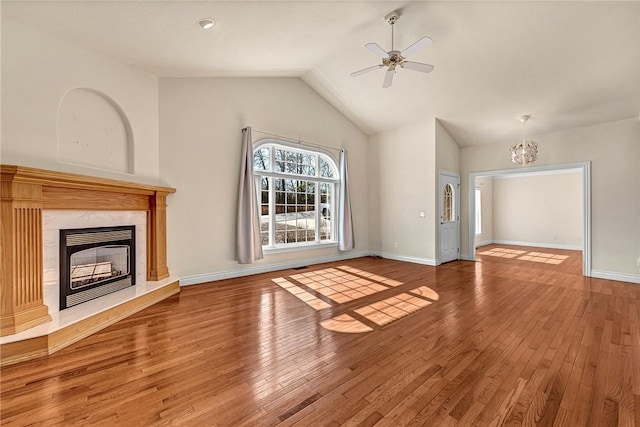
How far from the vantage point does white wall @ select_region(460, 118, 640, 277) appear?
15.1ft

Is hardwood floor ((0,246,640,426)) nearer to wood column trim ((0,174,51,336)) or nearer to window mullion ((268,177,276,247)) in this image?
wood column trim ((0,174,51,336))

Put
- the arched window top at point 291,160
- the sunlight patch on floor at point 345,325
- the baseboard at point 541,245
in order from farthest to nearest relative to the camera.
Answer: the baseboard at point 541,245, the arched window top at point 291,160, the sunlight patch on floor at point 345,325

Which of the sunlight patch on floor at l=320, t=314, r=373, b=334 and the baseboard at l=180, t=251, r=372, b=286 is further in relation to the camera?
the baseboard at l=180, t=251, r=372, b=286

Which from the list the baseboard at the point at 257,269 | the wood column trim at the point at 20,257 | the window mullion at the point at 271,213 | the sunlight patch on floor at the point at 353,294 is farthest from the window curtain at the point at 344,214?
the wood column trim at the point at 20,257

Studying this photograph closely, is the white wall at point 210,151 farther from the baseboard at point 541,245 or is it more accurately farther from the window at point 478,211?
the baseboard at point 541,245

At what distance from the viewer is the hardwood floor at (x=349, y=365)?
1.66 metres

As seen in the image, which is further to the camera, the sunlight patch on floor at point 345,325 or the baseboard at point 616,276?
the baseboard at point 616,276

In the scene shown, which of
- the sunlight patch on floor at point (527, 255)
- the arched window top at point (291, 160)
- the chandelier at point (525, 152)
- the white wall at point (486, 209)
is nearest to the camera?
the chandelier at point (525, 152)

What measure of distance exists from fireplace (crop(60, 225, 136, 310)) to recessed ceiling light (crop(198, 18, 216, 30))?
8.61 feet

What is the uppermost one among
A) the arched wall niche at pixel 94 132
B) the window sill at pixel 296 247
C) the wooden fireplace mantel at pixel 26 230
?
the arched wall niche at pixel 94 132

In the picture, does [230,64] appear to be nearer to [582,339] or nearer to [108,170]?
[108,170]

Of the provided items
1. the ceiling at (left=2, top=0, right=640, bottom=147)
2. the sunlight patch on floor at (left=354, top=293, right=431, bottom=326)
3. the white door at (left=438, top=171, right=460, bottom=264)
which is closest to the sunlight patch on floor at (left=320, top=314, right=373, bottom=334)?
the sunlight patch on floor at (left=354, top=293, right=431, bottom=326)

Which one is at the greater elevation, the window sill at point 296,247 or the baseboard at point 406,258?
the window sill at point 296,247

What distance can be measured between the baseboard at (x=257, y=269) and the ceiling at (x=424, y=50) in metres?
3.15
